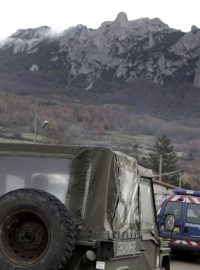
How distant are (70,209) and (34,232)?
1.38ft

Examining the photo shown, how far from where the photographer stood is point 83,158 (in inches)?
185

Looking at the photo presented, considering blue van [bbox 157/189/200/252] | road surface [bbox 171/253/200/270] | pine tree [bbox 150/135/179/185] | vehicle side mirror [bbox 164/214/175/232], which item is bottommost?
pine tree [bbox 150/135/179/185]

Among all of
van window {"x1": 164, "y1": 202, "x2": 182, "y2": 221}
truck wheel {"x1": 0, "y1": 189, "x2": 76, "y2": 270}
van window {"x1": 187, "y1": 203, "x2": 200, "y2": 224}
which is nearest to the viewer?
truck wheel {"x1": 0, "y1": 189, "x2": 76, "y2": 270}

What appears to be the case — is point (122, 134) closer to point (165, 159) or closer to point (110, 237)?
point (165, 159)

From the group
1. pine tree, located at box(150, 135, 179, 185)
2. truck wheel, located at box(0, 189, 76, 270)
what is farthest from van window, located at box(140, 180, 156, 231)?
pine tree, located at box(150, 135, 179, 185)

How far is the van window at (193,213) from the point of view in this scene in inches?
576

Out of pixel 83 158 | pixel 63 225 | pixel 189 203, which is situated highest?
pixel 83 158

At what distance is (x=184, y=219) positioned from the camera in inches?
578

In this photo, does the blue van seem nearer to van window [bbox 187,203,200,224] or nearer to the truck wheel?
→ van window [bbox 187,203,200,224]

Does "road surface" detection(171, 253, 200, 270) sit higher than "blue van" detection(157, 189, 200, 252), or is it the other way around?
"blue van" detection(157, 189, 200, 252)

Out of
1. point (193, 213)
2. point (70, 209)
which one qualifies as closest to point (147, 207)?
point (70, 209)

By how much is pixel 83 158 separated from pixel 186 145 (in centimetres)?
16393

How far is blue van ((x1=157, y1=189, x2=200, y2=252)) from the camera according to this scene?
1449cm

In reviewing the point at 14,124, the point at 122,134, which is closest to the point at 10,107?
the point at 14,124
